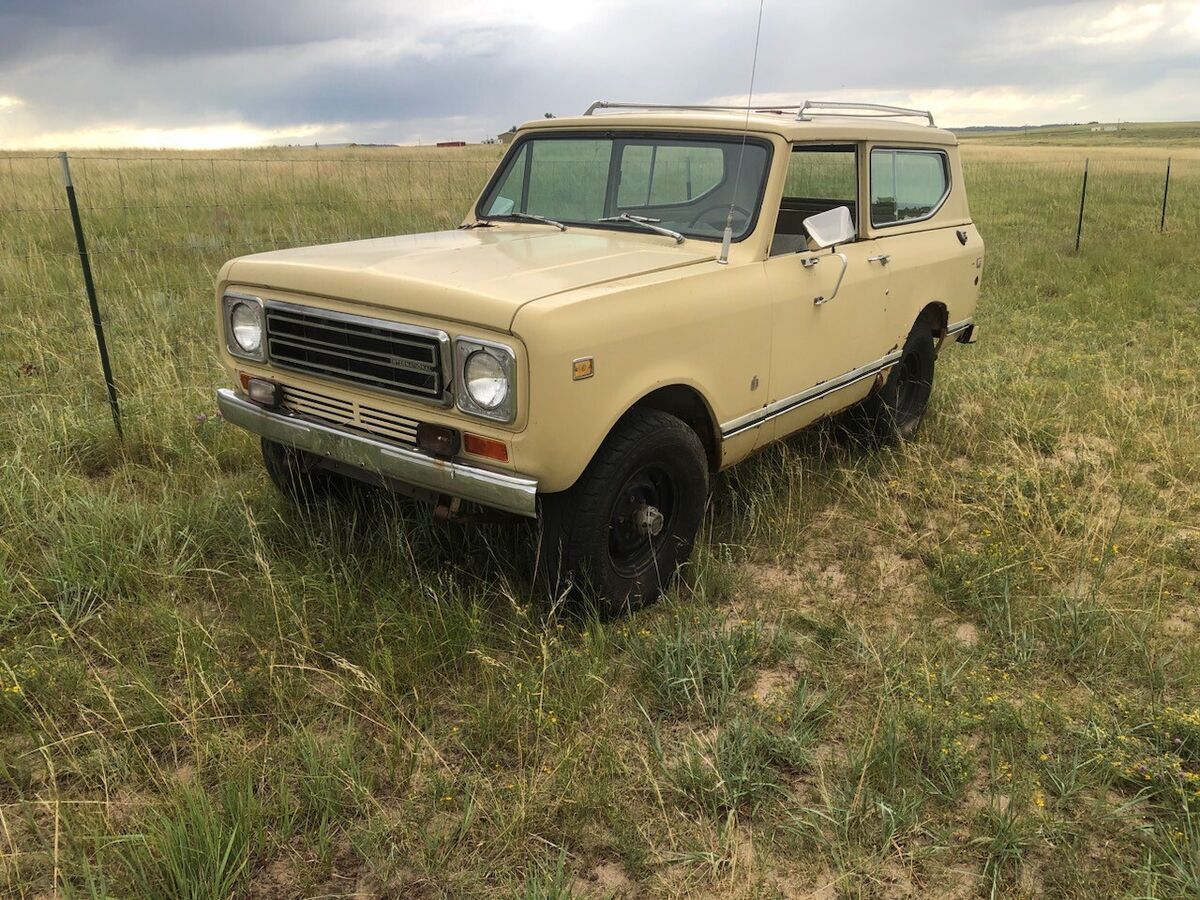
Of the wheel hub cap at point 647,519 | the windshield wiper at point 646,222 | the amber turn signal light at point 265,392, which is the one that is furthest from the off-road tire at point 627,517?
the amber turn signal light at point 265,392

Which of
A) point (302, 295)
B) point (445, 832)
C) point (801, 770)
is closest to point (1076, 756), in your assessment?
point (801, 770)

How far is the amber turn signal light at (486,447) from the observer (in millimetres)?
2719

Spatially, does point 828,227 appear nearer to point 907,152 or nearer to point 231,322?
point 907,152

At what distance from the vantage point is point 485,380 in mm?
2691

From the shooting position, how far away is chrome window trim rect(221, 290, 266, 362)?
3.24m

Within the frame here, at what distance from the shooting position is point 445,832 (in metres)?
2.26

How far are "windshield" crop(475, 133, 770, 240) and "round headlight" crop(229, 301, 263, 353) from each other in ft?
4.53

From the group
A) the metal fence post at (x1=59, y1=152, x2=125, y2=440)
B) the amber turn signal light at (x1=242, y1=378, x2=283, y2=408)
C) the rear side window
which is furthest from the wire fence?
the rear side window

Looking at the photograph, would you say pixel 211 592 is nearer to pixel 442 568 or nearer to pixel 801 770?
pixel 442 568

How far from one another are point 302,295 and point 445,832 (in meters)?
1.87

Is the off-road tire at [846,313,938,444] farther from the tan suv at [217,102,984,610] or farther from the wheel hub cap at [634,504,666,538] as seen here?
the wheel hub cap at [634,504,666,538]

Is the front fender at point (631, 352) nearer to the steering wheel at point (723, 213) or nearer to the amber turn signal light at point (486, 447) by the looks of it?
the amber turn signal light at point (486, 447)

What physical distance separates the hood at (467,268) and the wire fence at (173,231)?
205 cm

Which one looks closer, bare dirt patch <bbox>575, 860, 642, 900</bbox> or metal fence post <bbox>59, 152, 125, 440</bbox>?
bare dirt patch <bbox>575, 860, 642, 900</bbox>
